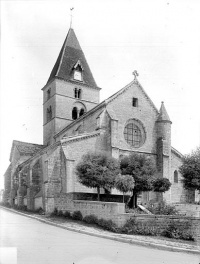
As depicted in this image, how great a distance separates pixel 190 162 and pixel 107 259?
22826mm

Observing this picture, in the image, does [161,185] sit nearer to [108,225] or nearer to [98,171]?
[98,171]

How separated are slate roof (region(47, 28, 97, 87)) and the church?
0.55 feet

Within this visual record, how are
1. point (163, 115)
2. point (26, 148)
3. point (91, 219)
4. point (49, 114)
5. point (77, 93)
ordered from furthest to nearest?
point (49, 114)
point (77, 93)
point (26, 148)
point (163, 115)
point (91, 219)

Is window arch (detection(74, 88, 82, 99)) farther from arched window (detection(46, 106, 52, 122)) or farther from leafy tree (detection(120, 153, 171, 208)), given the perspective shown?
leafy tree (detection(120, 153, 171, 208))

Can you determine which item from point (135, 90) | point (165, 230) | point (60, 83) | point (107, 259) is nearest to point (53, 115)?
point (60, 83)

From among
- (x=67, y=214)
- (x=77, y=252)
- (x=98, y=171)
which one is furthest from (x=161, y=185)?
(x=77, y=252)

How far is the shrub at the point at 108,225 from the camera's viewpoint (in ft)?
60.5

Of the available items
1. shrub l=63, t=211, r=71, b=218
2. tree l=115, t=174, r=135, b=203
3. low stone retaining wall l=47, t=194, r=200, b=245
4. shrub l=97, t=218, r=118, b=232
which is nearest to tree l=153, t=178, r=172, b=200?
tree l=115, t=174, r=135, b=203

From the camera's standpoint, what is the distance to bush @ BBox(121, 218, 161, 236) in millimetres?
17828

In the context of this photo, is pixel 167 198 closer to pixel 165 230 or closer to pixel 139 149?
pixel 139 149

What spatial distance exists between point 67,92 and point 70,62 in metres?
5.00

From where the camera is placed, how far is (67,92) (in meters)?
47.2

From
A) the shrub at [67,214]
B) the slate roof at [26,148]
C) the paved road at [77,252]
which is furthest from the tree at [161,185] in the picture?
the slate roof at [26,148]

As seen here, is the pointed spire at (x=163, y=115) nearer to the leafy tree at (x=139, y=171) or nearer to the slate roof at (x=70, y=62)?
the leafy tree at (x=139, y=171)
